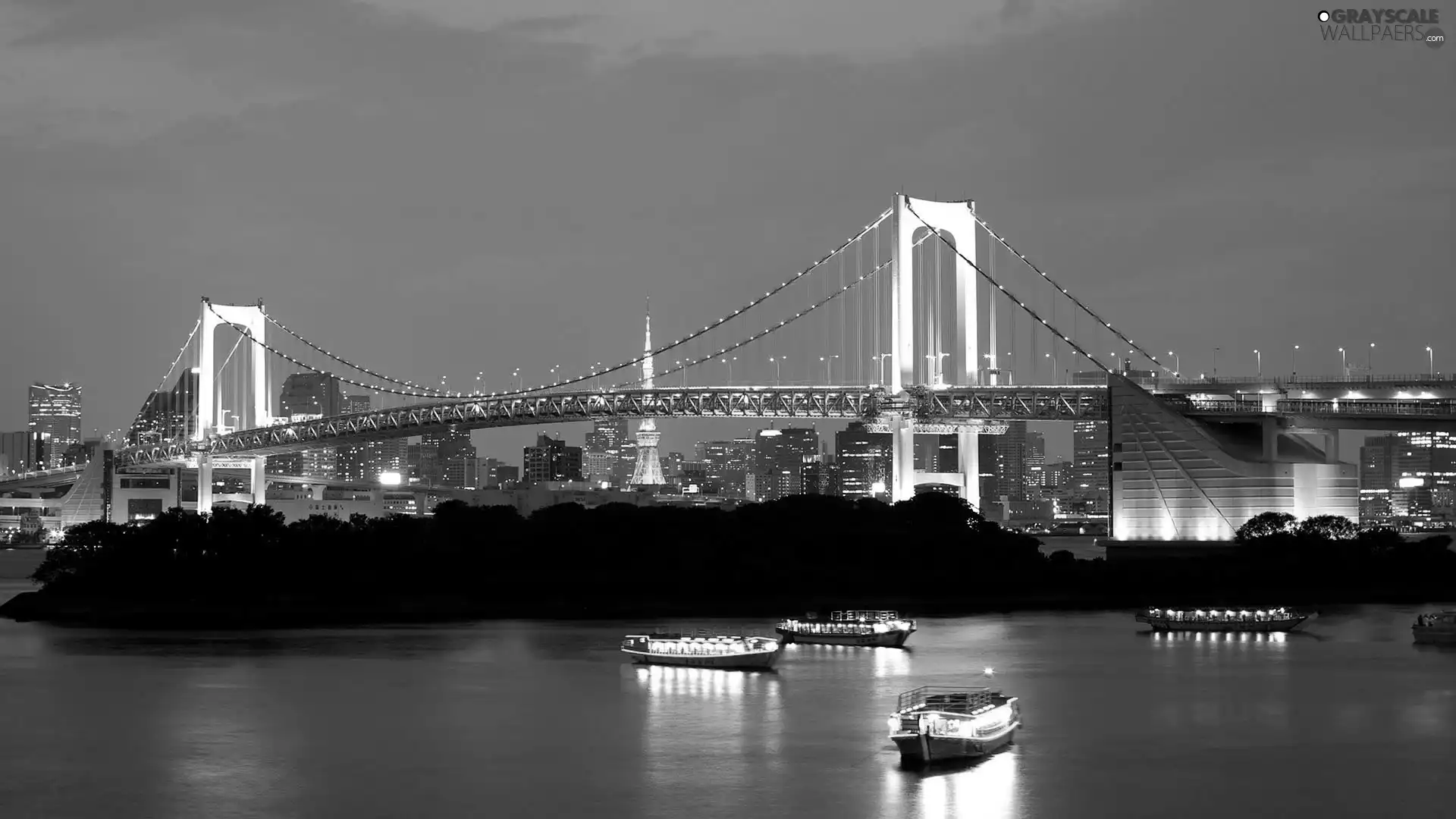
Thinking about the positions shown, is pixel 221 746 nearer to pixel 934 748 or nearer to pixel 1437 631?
pixel 934 748

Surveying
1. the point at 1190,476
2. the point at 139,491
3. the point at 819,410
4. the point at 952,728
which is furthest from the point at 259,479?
the point at 952,728

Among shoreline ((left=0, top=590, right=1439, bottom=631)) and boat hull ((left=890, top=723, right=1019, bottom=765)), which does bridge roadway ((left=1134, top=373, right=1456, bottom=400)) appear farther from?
boat hull ((left=890, top=723, right=1019, bottom=765))

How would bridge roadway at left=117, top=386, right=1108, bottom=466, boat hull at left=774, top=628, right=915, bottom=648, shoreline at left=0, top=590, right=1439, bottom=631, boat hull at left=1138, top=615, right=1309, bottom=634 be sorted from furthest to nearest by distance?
1. bridge roadway at left=117, top=386, right=1108, bottom=466
2. shoreline at left=0, top=590, right=1439, bottom=631
3. boat hull at left=1138, top=615, right=1309, bottom=634
4. boat hull at left=774, top=628, right=915, bottom=648

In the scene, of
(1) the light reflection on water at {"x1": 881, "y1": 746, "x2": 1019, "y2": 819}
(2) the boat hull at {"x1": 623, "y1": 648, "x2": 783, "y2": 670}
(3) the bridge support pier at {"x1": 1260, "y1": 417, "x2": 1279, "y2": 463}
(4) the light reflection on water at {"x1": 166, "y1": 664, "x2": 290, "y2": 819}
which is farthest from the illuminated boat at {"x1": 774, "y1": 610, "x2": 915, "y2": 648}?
(3) the bridge support pier at {"x1": 1260, "y1": 417, "x2": 1279, "y2": 463}

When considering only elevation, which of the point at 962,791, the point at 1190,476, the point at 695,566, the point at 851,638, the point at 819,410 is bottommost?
the point at 962,791

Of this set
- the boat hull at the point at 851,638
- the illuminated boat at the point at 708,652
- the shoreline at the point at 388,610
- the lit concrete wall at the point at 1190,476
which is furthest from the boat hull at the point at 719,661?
the lit concrete wall at the point at 1190,476

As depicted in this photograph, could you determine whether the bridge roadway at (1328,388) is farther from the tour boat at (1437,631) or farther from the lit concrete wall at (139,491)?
the lit concrete wall at (139,491)
